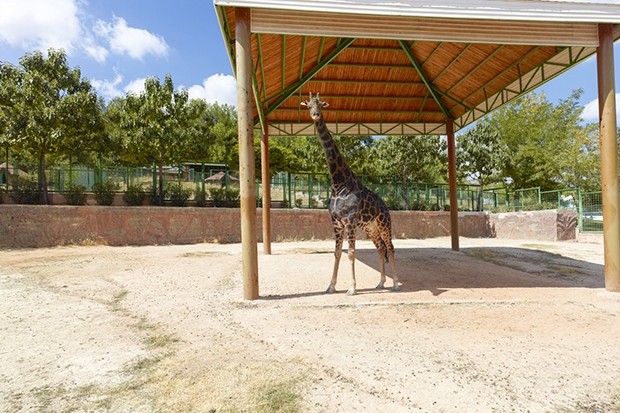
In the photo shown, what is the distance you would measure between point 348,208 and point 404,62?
8823mm

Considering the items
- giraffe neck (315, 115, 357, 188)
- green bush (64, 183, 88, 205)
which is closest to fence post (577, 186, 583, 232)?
giraffe neck (315, 115, 357, 188)

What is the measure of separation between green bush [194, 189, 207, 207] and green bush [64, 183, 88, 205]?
19.1 feet

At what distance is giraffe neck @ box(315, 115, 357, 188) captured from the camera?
26.5 ft

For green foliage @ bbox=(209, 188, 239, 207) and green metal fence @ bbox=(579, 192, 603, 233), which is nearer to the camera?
green metal fence @ bbox=(579, 192, 603, 233)

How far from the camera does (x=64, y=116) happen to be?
18875mm

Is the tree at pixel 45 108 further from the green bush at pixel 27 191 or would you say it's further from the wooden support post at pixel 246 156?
the wooden support post at pixel 246 156

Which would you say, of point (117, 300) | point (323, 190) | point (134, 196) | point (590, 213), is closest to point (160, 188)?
point (134, 196)

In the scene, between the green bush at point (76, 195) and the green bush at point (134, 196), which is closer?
the green bush at point (76, 195)

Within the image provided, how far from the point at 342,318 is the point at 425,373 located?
6.94 ft

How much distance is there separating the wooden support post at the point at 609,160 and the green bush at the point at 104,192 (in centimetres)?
2143

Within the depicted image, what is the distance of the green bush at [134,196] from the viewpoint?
2058 centimetres

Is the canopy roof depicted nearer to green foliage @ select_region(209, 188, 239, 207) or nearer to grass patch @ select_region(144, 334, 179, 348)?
grass patch @ select_region(144, 334, 179, 348)

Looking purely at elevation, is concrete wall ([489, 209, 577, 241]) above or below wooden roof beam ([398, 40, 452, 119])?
below

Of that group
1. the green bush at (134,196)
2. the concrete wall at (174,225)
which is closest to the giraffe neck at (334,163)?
the concrete wall at (174,225)
